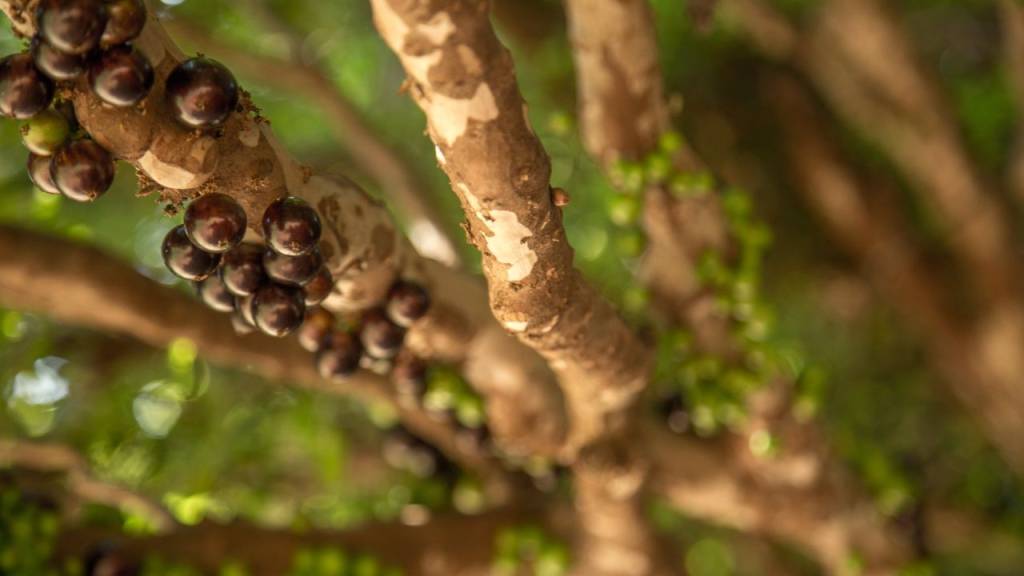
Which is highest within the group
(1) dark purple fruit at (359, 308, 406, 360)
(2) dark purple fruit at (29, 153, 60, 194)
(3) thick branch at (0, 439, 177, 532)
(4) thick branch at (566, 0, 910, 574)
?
(4) thick branch at (566, 0, 910, 574)

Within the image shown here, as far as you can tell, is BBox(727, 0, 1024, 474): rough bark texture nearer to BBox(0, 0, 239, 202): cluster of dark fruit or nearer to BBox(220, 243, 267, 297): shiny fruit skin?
BBox(220, 243, 267, 297): shiny fruit skin

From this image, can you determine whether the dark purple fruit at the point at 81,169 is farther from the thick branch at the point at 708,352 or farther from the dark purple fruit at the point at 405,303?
the thick branch at the point at 708,352

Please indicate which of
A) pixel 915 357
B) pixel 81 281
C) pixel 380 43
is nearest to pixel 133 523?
pixel 81 281

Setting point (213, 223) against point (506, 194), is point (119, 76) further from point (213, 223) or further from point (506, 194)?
point (506, 194)

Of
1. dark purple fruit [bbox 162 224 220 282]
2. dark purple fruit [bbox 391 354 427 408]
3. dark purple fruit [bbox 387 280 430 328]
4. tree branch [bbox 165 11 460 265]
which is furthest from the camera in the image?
→ tree branch [bbox 165 11 460 265]

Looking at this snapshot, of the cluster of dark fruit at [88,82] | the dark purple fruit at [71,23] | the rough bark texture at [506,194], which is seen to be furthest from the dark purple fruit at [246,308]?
the dark purple fruit at [71,23]

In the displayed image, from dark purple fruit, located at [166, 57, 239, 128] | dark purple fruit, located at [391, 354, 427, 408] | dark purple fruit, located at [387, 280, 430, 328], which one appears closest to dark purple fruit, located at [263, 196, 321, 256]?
dark purple fruit, located at [166, 57, 239, 128]
